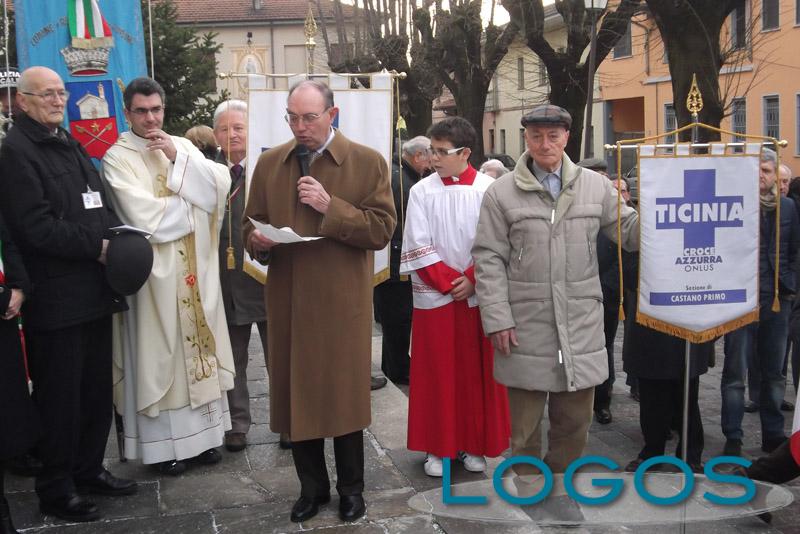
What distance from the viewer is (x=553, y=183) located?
429 centimetres

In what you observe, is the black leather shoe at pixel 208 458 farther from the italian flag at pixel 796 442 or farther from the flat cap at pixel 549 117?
the italian flag at pixel 796 442

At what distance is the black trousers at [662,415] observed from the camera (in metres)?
5.13

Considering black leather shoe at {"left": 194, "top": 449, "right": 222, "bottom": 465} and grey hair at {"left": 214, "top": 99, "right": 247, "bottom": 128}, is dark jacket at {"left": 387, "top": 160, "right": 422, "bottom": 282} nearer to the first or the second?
grey hair at {"left": 214, "top": 99, "right": 247, "bottom": 128}

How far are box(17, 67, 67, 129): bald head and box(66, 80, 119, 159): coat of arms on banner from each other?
5.10 ft

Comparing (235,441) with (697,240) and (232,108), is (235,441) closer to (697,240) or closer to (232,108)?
(232,108)

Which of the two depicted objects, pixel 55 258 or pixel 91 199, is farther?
pixel 91 199

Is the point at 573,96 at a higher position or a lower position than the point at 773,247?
higher

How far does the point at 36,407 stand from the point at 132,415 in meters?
0.72

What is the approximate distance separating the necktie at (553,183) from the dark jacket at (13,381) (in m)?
2.35

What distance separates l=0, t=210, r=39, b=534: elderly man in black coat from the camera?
13.4ft

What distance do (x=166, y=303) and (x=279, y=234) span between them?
1.14 meters

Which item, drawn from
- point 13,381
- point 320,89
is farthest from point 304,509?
point 320,89

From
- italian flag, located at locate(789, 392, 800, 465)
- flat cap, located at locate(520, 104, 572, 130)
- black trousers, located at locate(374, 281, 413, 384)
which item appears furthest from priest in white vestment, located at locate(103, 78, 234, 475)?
italian flag, located at locate(789, 392, 800, 465)

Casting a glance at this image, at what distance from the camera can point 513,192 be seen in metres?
4.26
